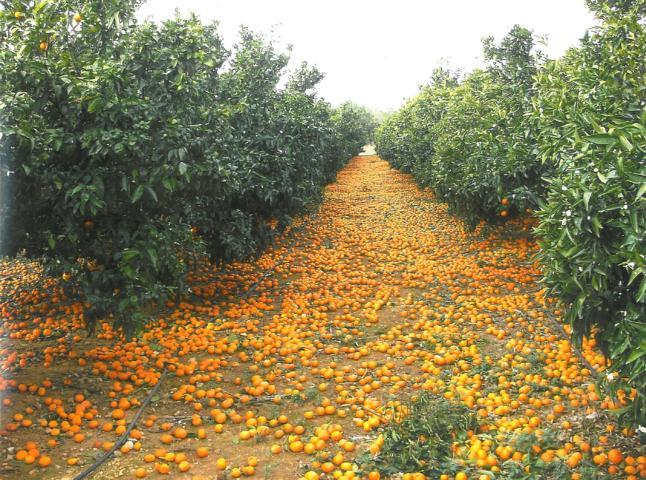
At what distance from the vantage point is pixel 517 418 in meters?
4.11

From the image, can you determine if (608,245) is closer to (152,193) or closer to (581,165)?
(581,165)

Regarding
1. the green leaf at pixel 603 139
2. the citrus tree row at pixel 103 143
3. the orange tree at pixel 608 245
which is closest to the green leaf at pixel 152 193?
the citrus tree row at pixel 103 143

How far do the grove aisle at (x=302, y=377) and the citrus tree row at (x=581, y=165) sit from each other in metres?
0.80

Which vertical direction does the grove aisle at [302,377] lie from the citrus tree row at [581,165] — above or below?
below

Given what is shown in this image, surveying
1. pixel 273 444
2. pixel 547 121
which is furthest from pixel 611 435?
pixel 547 121

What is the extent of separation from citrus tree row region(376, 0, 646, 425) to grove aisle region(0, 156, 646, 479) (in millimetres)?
797

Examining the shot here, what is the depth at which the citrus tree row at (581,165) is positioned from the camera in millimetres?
3023

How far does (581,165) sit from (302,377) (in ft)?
10.3

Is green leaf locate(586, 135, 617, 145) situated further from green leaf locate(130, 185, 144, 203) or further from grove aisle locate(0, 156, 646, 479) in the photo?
green leaf locate(130, 185, 144, 203)

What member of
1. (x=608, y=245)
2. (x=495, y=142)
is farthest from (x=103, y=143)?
(x=495, y=142)

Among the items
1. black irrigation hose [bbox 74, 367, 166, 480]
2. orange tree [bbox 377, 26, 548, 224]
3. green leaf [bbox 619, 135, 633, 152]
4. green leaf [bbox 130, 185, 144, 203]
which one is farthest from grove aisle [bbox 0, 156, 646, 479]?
green leaf [bbox 619, 135, 633, 152]

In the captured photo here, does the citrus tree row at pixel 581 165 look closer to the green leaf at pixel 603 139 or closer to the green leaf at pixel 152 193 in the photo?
the green leaf at pixel 603 139

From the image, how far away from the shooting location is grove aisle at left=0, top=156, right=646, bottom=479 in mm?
3646

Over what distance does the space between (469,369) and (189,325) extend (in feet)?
10.8
